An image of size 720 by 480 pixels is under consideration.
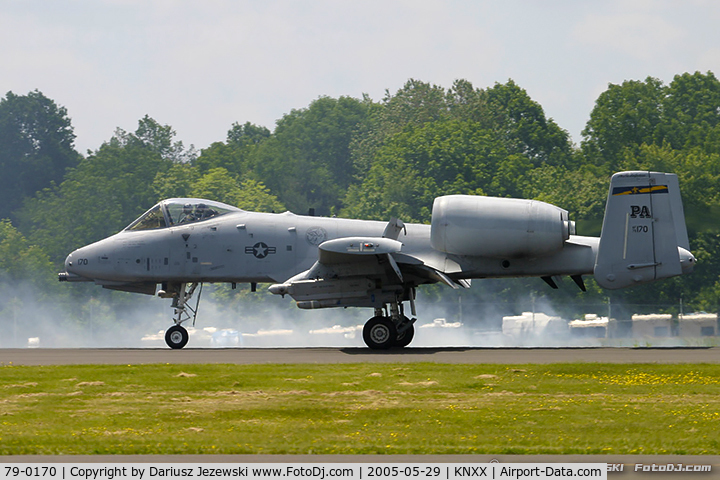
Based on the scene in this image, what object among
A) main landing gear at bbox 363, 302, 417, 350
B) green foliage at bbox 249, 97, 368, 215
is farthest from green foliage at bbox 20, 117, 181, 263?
main landing gear at bbox 363, 302, 417, 350

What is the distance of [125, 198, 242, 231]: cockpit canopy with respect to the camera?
2888 cm

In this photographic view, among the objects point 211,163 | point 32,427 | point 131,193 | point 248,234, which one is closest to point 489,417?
point 32,427

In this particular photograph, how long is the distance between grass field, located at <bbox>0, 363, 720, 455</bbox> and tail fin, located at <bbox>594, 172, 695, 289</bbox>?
5.68 m

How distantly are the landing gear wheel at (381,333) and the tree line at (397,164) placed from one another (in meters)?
12.2

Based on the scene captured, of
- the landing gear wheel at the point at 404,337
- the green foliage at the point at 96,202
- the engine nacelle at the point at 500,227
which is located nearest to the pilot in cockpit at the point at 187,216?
the landing gear wheel at the point at 404,337

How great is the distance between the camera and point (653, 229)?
25422 mm

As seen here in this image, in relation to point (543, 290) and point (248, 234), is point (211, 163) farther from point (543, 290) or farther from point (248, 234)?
point (248, 234)

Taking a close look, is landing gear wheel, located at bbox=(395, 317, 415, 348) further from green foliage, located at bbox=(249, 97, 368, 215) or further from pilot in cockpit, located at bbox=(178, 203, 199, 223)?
green foliage, located at bbox=(249, 97, 368, 215)

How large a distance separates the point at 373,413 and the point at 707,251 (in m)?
38.7

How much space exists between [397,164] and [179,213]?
193 feet

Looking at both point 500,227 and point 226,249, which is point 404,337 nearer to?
point 500,227

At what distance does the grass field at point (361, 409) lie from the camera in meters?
12.5

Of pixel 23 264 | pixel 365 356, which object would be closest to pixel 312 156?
pixel 23 264

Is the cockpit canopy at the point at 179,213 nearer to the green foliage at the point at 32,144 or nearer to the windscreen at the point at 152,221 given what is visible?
the windscreen at the point at 152,221
